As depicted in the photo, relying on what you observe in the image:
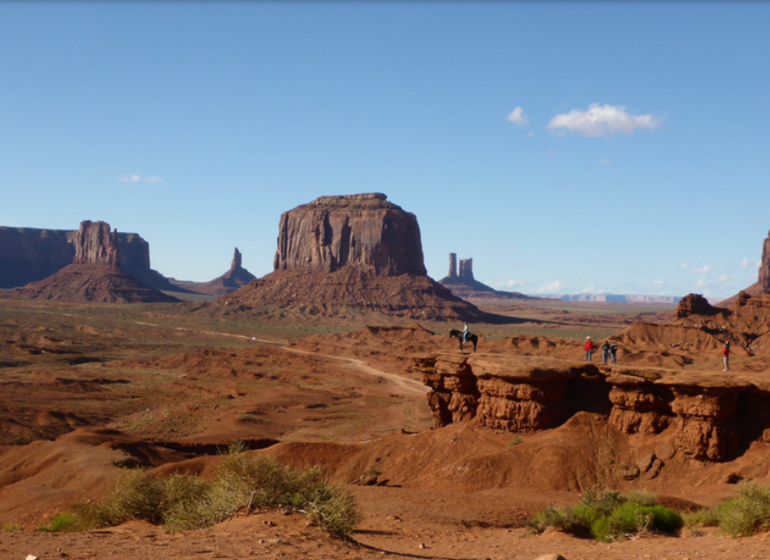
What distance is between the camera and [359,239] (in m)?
152

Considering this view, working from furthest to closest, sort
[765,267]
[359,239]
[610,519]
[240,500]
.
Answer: [359,239] < [765,267] < [610,519] < [240,500]

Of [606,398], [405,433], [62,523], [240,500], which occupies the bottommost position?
[62,523]

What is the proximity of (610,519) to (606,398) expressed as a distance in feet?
30.0

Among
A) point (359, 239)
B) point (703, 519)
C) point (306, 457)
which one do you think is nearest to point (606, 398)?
point (703, 519)

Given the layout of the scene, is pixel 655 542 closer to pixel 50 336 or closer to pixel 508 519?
pixel 508 519

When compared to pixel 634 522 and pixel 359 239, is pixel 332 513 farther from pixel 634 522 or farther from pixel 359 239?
pixel 359 239

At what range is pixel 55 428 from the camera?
37.1 metres

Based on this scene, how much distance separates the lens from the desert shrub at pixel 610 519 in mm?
15414

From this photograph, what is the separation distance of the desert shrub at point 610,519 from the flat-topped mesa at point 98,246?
18695cm

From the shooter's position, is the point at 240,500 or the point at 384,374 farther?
the point at 384,374

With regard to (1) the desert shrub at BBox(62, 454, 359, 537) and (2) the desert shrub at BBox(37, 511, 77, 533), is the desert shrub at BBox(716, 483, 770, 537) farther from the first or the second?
(2) the desert shrub at BBox(37, 511, 77, 533)

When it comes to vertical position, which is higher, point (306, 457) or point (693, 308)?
point (693, 308)

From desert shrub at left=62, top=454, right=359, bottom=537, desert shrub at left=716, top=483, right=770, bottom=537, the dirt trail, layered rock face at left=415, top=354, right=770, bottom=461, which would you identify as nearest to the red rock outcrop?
the dirt trail

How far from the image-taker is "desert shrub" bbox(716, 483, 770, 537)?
530 inches
